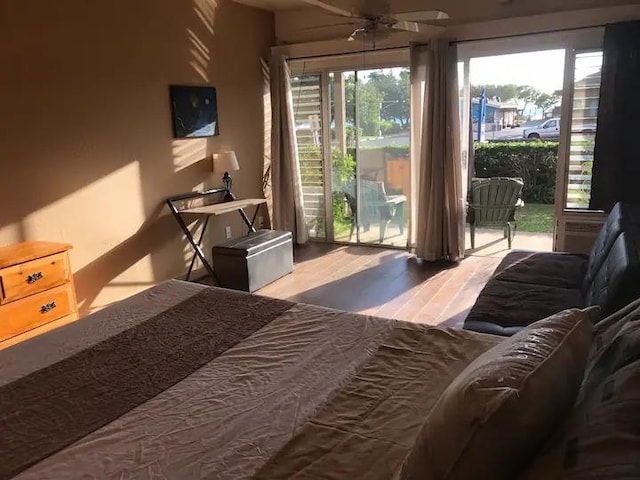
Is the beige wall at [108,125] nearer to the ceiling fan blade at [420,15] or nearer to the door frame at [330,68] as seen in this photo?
the door frame at [330,68]

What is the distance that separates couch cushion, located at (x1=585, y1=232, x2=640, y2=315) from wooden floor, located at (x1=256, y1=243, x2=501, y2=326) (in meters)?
1.41

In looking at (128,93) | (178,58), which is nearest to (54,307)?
(128,93)

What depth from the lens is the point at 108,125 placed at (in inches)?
157

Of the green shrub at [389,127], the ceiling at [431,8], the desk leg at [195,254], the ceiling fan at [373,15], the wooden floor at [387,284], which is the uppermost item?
the ceiling at [431,8]

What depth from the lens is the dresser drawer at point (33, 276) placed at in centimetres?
294

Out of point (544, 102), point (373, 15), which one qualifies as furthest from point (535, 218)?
point (373, 15)

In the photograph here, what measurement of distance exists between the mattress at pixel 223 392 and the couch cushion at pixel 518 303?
2.14 ft

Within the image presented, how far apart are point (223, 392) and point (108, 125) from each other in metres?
3.07

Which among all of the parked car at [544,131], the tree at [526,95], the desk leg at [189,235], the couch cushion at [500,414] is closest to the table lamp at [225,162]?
the desk leg at [189,235]

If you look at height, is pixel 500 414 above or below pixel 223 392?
above

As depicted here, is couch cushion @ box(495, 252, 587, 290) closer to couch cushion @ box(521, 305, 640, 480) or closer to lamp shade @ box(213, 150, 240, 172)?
couch cushion @ box(521, 305, 640, 480)

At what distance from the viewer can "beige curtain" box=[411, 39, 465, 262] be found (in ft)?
16.0

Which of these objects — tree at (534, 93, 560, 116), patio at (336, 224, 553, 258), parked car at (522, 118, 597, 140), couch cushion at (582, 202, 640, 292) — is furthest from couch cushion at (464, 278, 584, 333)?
parked car at (522, 118, 597, 140)

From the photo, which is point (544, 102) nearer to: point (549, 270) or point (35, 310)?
point (549, 270)
